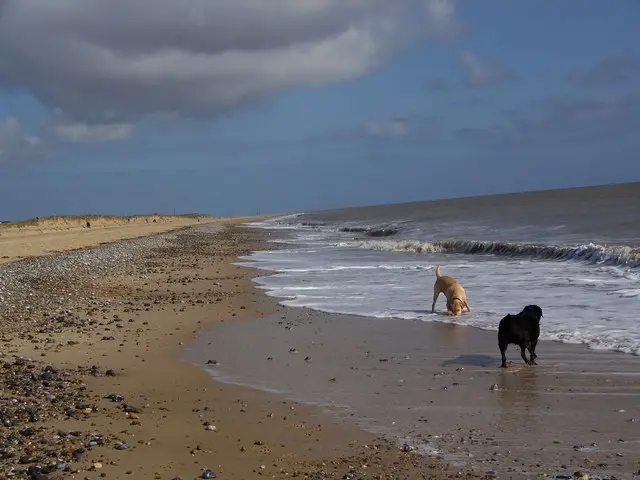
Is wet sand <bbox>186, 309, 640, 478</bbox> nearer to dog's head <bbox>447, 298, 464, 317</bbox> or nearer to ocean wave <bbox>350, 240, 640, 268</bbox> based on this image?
dog's head <bbox>447, 298, 464, 317</bbox>

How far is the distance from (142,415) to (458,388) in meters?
3.24

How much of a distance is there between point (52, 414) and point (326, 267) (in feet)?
52.4

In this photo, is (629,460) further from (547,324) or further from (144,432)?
(547,324)

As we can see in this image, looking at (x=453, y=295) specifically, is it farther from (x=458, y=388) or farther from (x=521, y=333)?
(x=458, y=388)

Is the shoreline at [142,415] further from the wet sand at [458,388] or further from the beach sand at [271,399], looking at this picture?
the wet sand at [458,388]

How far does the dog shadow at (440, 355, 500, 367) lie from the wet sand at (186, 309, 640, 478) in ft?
0.04

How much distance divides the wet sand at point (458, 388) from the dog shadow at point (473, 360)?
14 mm

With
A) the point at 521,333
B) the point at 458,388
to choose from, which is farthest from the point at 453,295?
the point at 458,388

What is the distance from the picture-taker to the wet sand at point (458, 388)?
5184 mm

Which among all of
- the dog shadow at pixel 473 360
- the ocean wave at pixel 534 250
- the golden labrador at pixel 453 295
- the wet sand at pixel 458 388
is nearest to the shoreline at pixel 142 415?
the wet sand at pixel 458 388

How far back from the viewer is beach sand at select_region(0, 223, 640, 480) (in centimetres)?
500

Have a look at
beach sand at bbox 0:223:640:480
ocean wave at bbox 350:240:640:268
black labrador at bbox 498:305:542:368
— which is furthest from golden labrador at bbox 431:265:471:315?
ocean wave at bbox 350:240:640:268

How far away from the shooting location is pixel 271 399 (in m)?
6.93

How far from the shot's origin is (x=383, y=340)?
9945 millimetres
